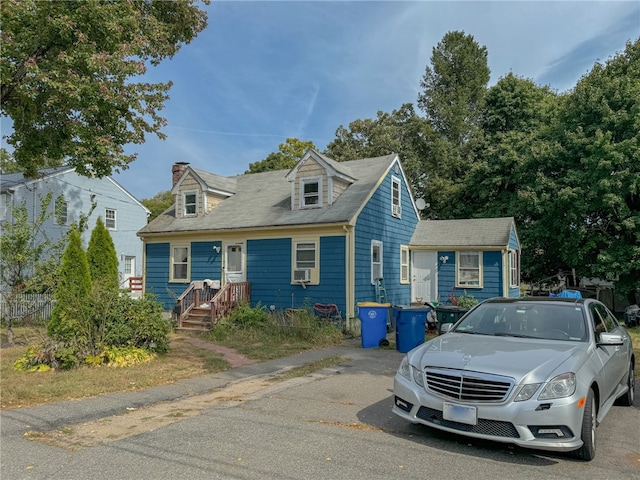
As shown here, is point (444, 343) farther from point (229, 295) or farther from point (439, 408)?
point (229, 295)

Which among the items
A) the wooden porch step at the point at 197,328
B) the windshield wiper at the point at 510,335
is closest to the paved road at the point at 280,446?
the windshield wiper at the point at 510,335

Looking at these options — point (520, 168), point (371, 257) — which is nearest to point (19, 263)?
point (371, 257)

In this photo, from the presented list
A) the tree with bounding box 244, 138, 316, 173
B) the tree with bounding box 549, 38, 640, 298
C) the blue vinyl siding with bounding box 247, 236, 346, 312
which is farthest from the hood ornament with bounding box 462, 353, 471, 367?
the tree with bounding box 244, 138, 316, 173

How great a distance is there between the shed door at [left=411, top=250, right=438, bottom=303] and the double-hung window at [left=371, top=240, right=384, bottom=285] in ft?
10.6

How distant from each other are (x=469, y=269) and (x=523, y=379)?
557 inches

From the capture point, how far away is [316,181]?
15797 mm

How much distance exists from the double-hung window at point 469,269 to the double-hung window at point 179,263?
10570mm

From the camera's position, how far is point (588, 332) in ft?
17.2

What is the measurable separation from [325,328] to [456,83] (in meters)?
26.2

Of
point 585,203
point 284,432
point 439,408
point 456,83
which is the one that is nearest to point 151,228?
point 284,432

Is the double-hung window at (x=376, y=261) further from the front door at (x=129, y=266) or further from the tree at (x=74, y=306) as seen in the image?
the front door at (x=129, y=266)

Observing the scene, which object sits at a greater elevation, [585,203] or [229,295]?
[585,203]

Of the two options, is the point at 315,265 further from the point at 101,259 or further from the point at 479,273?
the point at 479,273

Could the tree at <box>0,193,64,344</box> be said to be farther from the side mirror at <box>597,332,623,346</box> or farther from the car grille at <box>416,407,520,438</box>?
the side mirror at <box>597,332,623,346</box>
